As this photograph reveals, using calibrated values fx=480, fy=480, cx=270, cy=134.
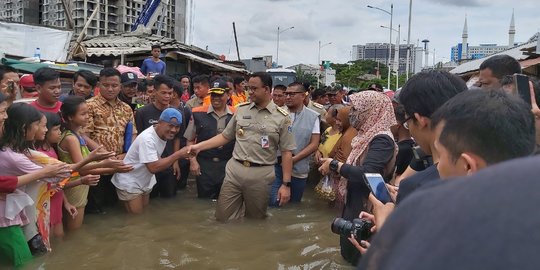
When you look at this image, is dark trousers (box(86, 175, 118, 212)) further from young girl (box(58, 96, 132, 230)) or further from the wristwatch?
the wristwatch

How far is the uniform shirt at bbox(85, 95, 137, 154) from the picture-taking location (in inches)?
214

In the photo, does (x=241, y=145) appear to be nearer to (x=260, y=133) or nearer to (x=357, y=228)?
(x=260, y=133)

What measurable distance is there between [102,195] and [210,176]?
53.0 inches

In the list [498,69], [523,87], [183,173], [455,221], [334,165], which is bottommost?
[183,173]

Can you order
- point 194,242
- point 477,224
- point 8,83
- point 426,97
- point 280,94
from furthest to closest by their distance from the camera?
point 280,94 < point 8,83 < point 194,242 < point 426,97 < point 477,224

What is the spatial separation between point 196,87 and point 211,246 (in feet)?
11.4

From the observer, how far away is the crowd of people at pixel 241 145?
1392 millimetres

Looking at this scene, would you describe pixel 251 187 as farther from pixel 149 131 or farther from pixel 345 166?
pixel 345 166

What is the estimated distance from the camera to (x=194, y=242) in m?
4.85

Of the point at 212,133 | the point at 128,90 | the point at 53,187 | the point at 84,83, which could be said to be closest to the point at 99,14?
the point at 128,90

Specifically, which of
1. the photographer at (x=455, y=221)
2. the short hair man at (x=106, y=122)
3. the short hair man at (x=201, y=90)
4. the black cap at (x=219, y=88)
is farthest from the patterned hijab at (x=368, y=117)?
the short hair man at (x=201, y=90)

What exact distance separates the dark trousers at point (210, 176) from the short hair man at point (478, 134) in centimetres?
498

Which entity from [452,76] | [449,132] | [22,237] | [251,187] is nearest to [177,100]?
[251,187]

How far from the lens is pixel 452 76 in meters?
2.36
